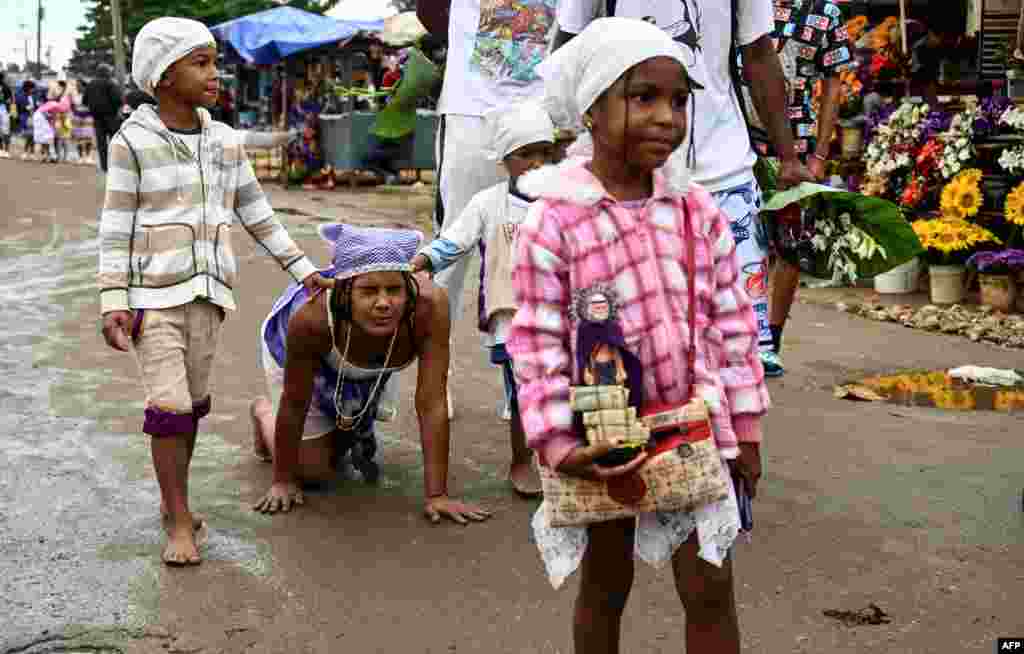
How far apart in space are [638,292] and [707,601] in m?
0.62

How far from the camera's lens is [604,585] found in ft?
8.56

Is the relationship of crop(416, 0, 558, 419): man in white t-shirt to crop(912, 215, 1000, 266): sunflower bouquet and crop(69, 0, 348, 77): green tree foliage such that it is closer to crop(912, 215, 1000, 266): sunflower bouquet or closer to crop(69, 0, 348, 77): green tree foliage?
crop(912, 215, 1000, 266): sunflower bouquet

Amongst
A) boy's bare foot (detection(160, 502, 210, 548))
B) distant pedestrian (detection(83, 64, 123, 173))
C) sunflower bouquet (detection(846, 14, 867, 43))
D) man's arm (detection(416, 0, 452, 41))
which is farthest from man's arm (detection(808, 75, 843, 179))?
distant pedestrian (detection(83, 64, 123, 173))

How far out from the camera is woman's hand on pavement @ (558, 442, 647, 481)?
2.24 metres

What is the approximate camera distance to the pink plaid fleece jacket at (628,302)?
2.32m

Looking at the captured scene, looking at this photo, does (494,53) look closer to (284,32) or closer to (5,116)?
(284,32)

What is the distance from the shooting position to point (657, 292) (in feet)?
7.74

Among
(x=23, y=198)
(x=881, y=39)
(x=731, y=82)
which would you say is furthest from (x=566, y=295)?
(x=23, y=198)

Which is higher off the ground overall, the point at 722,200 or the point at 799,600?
the point at 722,200

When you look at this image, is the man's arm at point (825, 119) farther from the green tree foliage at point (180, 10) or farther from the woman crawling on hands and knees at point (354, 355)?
the green tree foliage at point (180, 10)

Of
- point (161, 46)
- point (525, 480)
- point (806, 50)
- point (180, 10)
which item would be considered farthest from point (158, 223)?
point (180, 10)

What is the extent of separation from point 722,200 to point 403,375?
117 inches

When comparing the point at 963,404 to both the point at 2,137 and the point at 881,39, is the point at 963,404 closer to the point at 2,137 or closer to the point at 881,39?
the point at 881,39

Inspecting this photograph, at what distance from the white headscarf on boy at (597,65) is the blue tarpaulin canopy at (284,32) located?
56.8 feet
